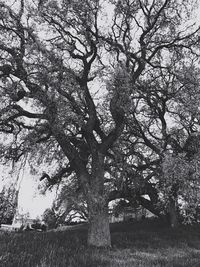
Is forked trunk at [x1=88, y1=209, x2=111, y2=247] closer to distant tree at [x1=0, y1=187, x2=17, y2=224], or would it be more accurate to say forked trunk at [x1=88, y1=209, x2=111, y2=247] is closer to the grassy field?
the grassy field

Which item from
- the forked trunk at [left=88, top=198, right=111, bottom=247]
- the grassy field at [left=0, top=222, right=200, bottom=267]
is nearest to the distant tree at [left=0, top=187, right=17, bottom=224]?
the grassy field at [left=0, top=222, right=200, bottom=267]

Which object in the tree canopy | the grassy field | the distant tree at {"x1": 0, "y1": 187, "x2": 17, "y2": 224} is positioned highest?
the tree canopy

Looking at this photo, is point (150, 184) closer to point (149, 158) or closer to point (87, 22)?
point (149, 158)

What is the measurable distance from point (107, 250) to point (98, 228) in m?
2.09

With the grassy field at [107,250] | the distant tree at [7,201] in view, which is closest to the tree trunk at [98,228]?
the grassy field at [107,250]

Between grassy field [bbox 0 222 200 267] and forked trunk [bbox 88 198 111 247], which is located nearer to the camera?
grassy field [bbox 0 222 200 267]

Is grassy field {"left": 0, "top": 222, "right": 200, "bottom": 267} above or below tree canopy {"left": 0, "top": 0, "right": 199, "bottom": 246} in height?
below

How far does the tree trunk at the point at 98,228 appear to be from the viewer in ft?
44.8

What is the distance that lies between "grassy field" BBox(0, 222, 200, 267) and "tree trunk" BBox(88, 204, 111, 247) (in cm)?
49

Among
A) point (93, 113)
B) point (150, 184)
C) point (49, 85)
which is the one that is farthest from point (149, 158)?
point (49, 85)

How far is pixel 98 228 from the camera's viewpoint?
45.7ft

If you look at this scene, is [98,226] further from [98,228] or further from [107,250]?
[107,250]

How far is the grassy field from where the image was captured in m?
7.59

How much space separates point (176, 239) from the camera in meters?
18.2
